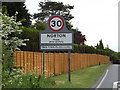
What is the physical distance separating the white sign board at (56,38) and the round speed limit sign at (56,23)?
0.63 metres

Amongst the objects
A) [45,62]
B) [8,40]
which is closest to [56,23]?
[45,62]

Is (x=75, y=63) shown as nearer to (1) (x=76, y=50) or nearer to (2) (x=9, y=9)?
(1) (x=76, y=50)

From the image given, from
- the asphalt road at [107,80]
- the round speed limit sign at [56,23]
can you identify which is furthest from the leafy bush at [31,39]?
the asphalt road at [107,80]

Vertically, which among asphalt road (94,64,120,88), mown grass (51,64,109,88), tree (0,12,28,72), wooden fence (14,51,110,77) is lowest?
asphalt road (94,64,120,88)

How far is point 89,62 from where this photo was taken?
51.3 meters

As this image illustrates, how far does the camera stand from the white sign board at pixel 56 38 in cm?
1926

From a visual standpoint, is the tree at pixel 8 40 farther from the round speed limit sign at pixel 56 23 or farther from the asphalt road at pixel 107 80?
the asphalt road at pixel 107 80

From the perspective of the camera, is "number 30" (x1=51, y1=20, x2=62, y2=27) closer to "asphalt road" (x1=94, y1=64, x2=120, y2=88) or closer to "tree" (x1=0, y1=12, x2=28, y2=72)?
"asphalt road" (x1=94, y1=64, x2=120, y2=88)

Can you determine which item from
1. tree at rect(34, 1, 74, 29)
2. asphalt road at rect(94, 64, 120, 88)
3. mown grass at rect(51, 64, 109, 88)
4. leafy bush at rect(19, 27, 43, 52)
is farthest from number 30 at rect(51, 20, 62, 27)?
tree at rect(34, 1, 74, 29)

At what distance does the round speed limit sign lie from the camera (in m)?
18.1

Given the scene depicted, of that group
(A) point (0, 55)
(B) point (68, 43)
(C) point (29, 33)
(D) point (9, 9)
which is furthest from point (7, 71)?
(D) point (9, 9)

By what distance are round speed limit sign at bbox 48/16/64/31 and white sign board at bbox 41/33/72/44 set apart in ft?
2.07

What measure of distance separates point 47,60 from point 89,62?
27446 mm

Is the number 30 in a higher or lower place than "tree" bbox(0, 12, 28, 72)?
higher
